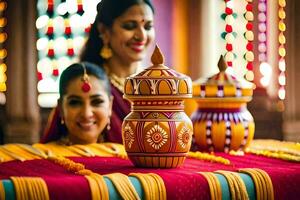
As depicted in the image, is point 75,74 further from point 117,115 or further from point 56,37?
point 56,37

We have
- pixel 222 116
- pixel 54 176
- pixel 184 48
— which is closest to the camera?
pixel 54 176

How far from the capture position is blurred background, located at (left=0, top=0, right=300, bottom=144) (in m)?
3.67

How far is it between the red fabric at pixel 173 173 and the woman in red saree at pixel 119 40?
67cm

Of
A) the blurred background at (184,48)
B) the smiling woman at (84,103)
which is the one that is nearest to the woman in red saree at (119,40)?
the smiling woman at (84,103)

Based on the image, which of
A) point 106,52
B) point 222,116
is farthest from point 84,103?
point 106,52

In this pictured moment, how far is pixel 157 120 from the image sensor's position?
4.91 ft

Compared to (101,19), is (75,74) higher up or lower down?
lower down

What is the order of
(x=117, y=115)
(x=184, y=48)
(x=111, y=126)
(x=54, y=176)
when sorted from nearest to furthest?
(x=54, y=176) → (x=111, y=126) → (x=117, y=115) → (x=184, y=48)

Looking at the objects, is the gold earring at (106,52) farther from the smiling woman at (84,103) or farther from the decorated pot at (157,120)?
the decorated pot at (157,120)

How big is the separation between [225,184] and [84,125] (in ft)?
2.06

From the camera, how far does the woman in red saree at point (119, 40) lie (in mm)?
2391

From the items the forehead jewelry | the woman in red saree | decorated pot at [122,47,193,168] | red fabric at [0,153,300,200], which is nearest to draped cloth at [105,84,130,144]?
the woman in red saree

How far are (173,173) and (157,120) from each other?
0.13 m

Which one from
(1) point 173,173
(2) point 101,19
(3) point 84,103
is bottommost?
(1) point 173,173
